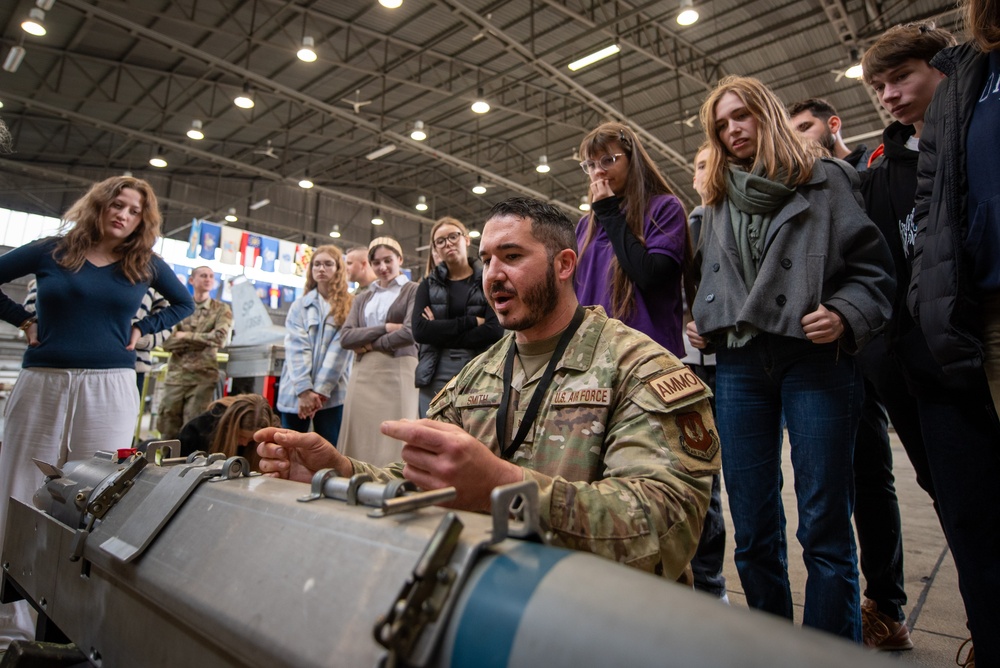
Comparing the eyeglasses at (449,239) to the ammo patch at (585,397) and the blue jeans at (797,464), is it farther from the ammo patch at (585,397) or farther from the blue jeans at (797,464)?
the ammo patch at (585,397)

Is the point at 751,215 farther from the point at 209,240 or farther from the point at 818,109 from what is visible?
the point at 209,240

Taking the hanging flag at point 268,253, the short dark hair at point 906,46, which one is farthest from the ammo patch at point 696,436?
the hanging flag at point 268,253

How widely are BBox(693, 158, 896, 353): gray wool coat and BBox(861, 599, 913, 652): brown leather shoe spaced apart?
0.88m

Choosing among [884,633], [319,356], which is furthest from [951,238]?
[319,356]

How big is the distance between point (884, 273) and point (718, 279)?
0.40 meters

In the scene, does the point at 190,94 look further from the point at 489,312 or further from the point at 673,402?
the point at 673,402

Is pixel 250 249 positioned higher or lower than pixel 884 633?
higher

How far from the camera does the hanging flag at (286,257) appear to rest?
1354 cm

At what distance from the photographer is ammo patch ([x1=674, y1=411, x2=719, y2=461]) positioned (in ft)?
3.25

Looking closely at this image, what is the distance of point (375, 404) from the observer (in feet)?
9.80

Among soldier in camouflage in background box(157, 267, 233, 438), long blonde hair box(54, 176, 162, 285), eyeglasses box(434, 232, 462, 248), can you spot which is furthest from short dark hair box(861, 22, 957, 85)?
soldier in camouflage in background box(157, 267, 233, 438)

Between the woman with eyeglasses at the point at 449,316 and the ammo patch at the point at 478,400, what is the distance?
1.37 m

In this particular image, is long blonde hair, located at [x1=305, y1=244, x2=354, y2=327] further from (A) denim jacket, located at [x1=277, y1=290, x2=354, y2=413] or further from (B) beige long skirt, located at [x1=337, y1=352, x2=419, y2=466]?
(B) beige long skirt, located at [x1=337, y1=352, x2=419, y2=466]

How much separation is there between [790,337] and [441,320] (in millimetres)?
1631
